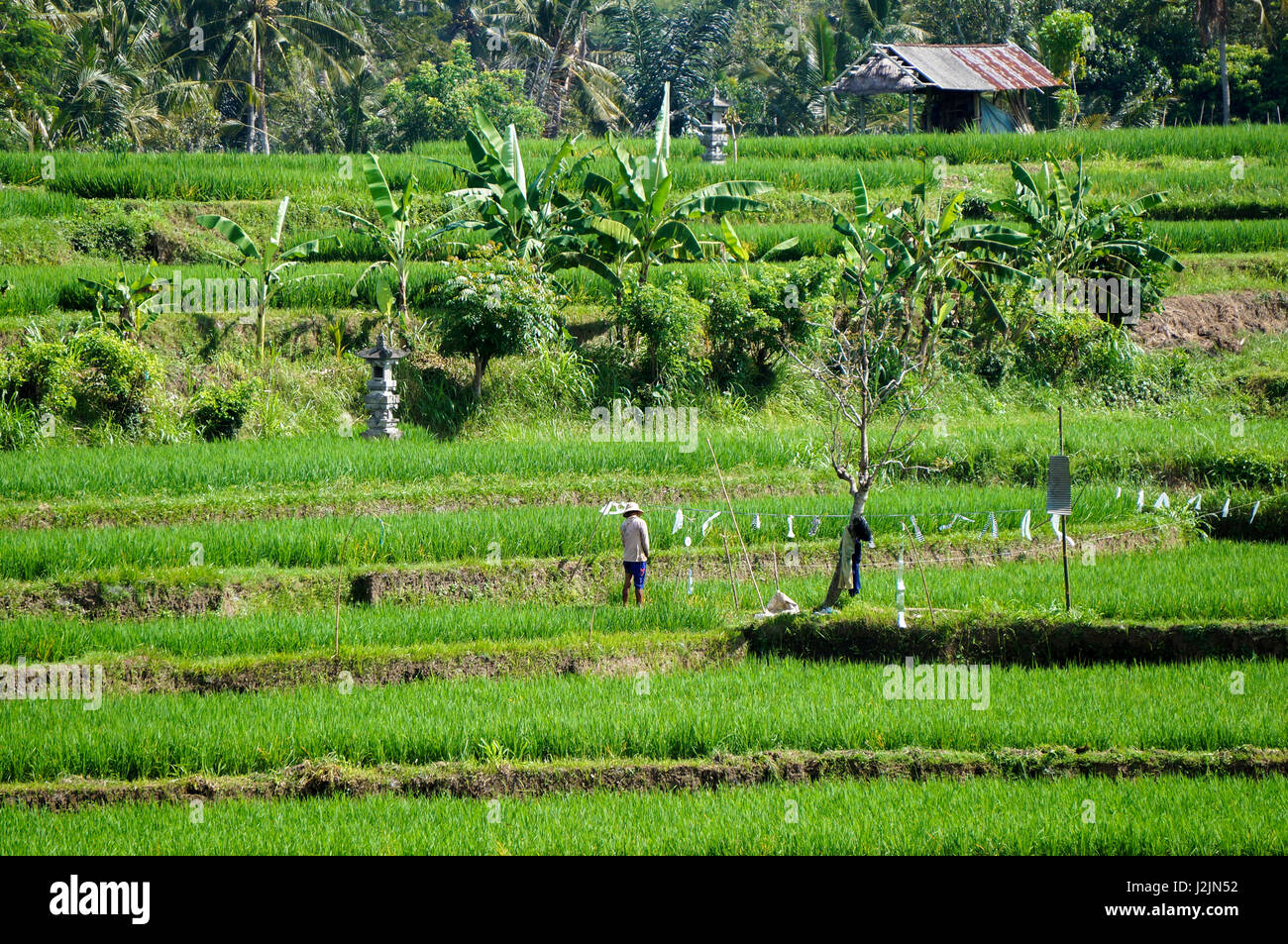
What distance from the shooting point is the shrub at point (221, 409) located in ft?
46.5

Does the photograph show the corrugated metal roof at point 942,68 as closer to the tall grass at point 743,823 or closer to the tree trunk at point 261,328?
the tree trunk at point 261,328

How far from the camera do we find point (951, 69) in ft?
81.1

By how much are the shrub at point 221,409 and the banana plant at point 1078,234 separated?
1053cm

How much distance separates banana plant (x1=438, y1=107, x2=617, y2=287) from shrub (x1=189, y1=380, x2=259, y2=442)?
3345mm

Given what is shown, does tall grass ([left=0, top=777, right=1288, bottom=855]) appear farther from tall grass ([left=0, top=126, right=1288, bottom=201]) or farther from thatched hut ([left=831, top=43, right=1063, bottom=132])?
thatched hut ([left=831, top=43, right=1063, bottom=132])

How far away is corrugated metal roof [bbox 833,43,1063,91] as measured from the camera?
2394 cm

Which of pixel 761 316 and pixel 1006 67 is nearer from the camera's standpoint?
pixel 761 316

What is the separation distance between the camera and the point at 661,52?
34781mm

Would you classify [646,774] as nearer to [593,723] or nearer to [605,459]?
[593,723]

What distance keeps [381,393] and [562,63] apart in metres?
23.2

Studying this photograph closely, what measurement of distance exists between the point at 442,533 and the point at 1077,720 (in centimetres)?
572

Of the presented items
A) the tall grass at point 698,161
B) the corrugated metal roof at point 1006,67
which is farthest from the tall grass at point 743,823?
the corrugated metal roof at point 1006,67

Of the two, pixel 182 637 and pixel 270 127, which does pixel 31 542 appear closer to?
pixel 182 637

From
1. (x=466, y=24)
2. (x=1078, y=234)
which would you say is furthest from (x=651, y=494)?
(x=466, y=24)
